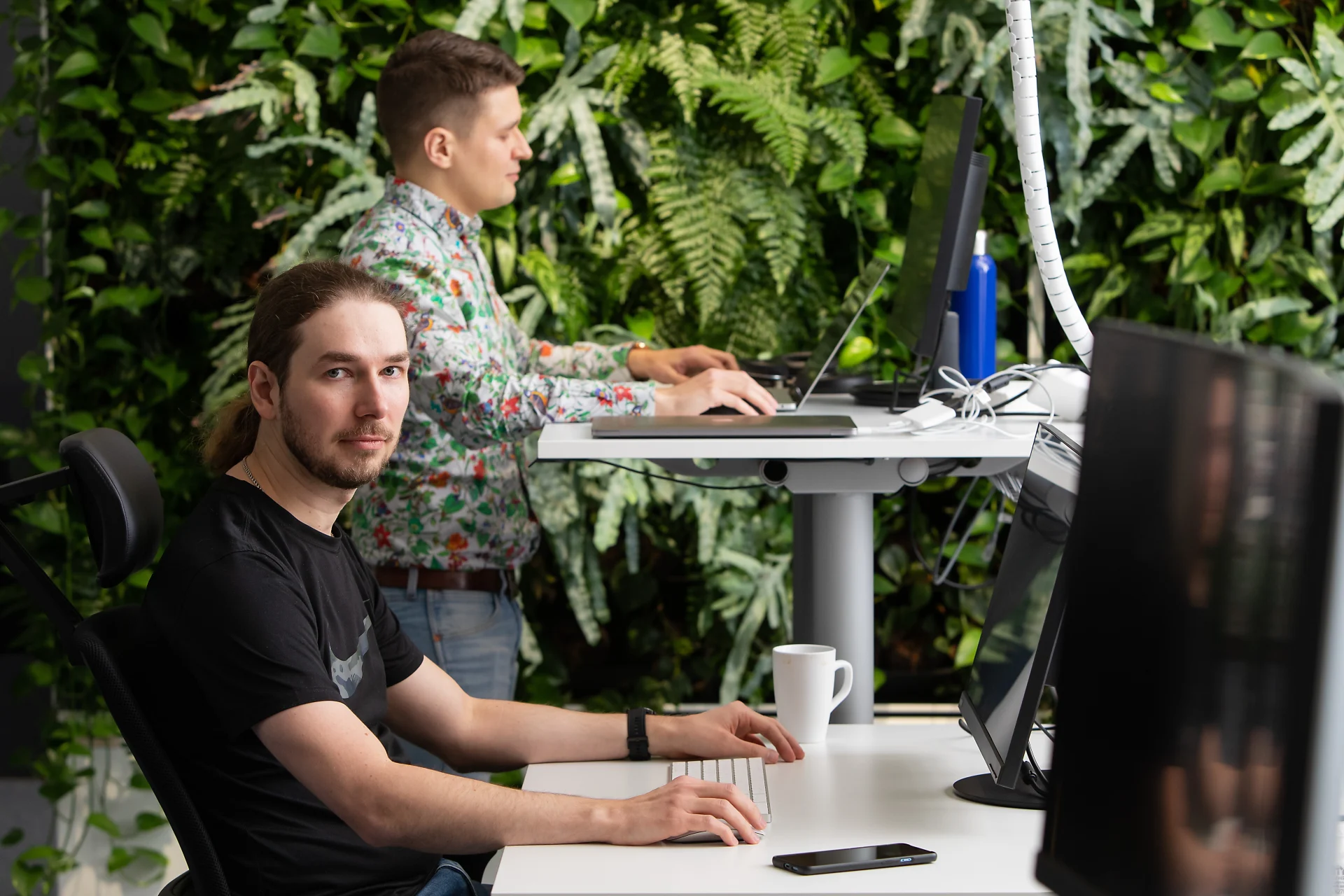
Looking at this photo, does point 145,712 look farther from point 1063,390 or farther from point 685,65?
point 685,65

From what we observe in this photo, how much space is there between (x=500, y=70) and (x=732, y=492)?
1.02 metres

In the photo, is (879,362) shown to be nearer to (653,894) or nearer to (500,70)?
(500,70)

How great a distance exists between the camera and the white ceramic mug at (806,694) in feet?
4.54

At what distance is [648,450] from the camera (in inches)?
63.9

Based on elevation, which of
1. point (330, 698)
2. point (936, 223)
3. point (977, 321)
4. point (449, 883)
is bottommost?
point (449, 883)

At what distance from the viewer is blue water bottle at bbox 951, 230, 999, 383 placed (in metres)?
2.15

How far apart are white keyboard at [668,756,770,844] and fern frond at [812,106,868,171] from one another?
172 cm

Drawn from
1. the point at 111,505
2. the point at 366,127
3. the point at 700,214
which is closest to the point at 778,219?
the point at 700,214

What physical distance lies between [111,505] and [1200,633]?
1.00 metres

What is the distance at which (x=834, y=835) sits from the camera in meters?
1.09

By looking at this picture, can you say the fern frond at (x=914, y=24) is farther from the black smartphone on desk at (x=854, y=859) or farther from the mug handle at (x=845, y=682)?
the black smartphone on desk at (x=854, y=859)

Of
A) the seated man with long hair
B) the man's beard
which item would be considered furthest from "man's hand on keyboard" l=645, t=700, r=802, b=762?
the man's beard

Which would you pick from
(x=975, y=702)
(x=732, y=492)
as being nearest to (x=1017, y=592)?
(x=975, y=702)

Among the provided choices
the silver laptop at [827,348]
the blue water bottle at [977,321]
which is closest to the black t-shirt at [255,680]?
the silver laptop at [827,348]
